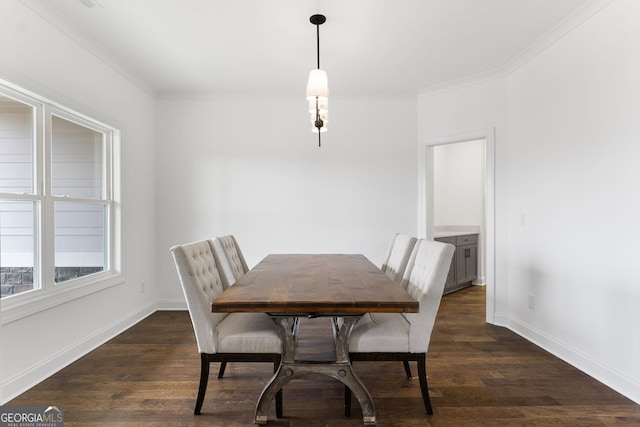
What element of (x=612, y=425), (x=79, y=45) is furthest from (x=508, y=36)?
(x=79, y=45)

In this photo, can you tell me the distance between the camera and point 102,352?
8.58 ft

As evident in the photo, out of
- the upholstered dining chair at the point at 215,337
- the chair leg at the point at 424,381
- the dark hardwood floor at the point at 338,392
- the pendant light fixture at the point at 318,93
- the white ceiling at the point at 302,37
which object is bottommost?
the dark hardwood floor at the point at 338,392

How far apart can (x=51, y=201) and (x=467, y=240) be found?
4.91 meters

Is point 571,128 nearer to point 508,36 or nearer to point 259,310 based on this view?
point 508,36

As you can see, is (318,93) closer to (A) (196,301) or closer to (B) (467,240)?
(A) (196,301)

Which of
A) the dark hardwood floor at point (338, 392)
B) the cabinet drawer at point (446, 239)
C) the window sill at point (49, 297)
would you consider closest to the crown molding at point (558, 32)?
the cabinet drawer at point (446, 239)

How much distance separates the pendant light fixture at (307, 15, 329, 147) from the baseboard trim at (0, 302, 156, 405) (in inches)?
99.2

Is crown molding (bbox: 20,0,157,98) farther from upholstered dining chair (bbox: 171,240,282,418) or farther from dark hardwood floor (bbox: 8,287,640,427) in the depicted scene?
dark hardwood floor (bbox: 8,287,640,427)

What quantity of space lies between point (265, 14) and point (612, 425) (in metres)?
3.33

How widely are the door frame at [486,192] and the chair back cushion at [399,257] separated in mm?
1172

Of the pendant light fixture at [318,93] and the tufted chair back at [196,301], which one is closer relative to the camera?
the tufted chair back at [196,301]

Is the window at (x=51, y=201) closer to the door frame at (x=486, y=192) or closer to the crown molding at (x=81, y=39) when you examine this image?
the crown molding at (x=81, y=39)

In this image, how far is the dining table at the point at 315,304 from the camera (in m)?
1.43

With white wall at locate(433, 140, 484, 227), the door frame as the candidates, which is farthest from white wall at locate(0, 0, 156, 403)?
white wall at locate(433, 140, 484, 227)
